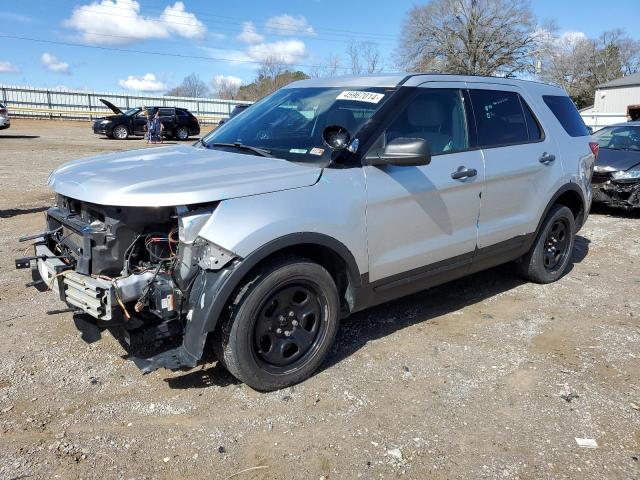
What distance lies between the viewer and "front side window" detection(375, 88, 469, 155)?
12.8 feet

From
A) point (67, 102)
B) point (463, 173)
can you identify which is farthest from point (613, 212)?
point (67, 102)

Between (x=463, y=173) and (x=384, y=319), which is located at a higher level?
(x=463, y=173)

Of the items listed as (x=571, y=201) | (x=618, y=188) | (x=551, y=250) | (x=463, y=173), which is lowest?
(x=551, y=250)

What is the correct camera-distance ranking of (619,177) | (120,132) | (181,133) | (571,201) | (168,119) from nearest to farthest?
(571,201)
(619,177)
(120,132)
(168,119)
(181,133)

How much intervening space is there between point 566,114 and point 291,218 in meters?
3.72

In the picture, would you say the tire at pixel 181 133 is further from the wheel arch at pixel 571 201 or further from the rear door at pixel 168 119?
the wheel arch at pixel 571 201

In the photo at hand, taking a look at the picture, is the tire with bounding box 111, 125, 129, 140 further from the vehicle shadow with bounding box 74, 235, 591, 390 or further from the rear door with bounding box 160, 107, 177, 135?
the vehicle shadow with bounding box 74, 235, 591, 390

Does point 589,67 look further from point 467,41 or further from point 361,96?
point 361,96

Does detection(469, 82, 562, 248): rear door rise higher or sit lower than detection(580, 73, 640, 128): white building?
lower

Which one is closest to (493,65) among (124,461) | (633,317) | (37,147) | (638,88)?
(638,88)

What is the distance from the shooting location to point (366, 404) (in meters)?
3.37

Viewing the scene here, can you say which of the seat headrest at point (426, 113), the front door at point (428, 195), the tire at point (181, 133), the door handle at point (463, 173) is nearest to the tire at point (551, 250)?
the front door at point (428, 195)

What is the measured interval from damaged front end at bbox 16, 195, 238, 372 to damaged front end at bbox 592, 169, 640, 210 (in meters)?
7.98

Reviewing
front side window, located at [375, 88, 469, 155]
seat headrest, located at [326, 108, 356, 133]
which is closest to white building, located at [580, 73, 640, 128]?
front side window, located at [375, 88, 469, 155]
